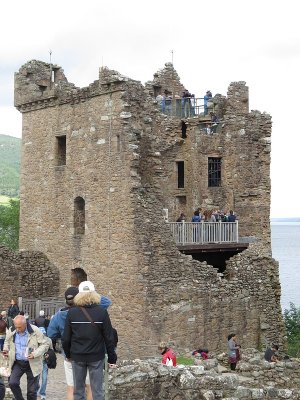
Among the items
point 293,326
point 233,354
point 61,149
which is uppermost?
point 61,149

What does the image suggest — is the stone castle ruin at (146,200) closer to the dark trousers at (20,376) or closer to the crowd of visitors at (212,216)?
the crowd of visitors at (212,216)

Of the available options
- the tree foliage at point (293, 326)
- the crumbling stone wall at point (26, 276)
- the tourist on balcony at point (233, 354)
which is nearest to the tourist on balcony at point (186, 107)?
the crumbling stone wall at point (26, 276)

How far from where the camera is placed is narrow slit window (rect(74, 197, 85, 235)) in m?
28.2

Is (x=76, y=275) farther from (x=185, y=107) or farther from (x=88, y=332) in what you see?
(x=88, y=332)

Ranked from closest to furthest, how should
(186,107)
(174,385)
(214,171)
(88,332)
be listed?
(88,332) → (174,385) → (214,171) → (186,107)

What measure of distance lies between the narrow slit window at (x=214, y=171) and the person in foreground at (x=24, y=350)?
66.5ft

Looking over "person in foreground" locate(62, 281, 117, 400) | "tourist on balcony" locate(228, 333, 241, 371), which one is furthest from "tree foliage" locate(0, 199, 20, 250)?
"person in foreground" locate(62, 281, 117, 400)

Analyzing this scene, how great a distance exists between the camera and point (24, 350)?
12844mm

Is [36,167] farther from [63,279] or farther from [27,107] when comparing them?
[63,279]

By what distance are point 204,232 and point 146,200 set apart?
12.2 feet

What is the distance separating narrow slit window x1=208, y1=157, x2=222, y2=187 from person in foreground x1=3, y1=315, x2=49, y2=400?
2028 centimetres

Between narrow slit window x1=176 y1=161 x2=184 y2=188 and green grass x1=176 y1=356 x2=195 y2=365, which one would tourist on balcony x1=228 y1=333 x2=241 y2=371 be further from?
narrow slit window x1=176 y1=161 x2=184 y2=188

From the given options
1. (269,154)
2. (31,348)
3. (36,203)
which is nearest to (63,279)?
(36,203)

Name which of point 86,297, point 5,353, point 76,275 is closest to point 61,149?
point 76,275
